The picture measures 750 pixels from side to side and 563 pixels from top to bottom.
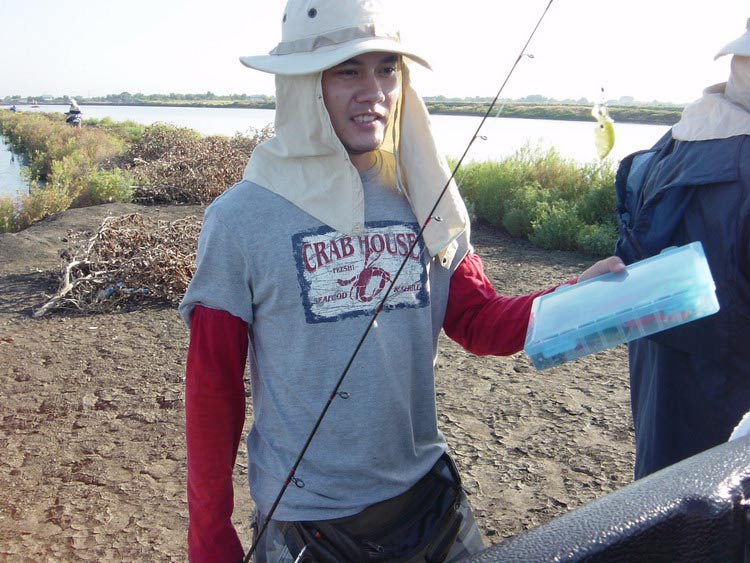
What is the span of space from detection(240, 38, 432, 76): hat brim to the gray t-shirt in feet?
1.00

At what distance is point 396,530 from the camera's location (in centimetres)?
189

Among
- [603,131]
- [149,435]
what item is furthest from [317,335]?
[149,435]

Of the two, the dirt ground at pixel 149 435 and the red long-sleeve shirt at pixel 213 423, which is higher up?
the red long-sleeve shirt at pixel 213 423

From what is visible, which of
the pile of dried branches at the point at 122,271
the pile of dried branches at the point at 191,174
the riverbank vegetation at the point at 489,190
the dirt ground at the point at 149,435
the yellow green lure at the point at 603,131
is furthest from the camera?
the pile of dried branches at the point at 191,174

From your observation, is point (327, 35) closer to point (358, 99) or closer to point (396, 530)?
point (358, 99)

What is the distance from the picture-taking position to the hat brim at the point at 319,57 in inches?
68.9

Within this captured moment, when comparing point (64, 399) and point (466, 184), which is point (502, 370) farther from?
Result: point (466, 184)

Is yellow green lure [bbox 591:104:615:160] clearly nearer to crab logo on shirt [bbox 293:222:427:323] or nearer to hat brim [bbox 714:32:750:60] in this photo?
hat brim [bbox 714:32:750:60]

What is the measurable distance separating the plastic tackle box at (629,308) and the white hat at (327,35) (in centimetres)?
77

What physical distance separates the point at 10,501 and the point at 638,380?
140 inches

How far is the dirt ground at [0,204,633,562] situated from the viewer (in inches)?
155

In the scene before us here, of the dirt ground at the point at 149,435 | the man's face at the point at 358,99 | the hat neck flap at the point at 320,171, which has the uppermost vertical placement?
the man's face at the point at 358,99

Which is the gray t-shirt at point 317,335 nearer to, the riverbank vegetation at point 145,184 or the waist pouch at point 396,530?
the waist pouch at point 396,530

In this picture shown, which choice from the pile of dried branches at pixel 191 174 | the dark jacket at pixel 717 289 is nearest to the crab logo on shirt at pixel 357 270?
the dark jacket at pixel 717 289
